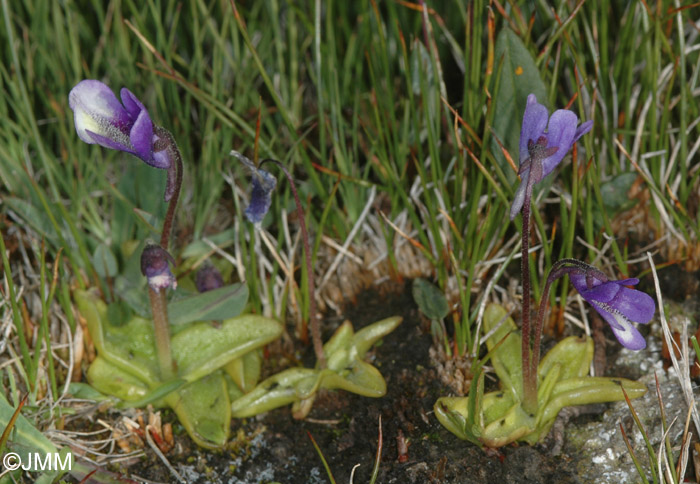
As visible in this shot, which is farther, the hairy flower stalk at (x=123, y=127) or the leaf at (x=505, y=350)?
the leaf at (x=505, y=350)

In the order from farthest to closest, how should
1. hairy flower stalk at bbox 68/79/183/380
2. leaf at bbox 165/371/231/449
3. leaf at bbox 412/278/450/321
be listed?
leaf at bbox 412/278/450/321
leaf at bbox 165/371/231/449
hairy flower stalk at bbox 68/79/183/380

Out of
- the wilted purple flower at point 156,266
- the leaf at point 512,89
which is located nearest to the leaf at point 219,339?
the wilted purple flower at point 156,266

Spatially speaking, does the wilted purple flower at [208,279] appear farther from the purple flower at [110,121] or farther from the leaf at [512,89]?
the leaf at [512,89]

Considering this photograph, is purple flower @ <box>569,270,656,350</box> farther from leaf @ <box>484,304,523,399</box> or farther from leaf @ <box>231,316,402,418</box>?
leaf @ <box>231,316,402,418</box>

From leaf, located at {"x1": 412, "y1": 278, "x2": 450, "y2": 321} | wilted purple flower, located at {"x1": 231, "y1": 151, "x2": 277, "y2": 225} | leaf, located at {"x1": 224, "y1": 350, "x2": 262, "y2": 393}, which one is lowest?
leaf, located at {"x1": 224, "y1": 350, "x2": 262, "y2": 393}

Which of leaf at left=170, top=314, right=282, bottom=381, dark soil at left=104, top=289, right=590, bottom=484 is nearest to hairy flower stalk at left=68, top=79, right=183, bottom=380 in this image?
leaf at left=170, top=314, right=282, bottom=381

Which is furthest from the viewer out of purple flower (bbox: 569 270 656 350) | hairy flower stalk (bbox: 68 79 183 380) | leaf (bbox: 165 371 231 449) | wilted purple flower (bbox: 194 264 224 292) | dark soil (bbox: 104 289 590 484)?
wilted purple flower (bbox: 194 264 224 292)

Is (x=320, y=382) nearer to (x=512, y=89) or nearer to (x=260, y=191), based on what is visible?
(x=260, y=191)
